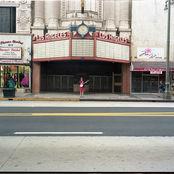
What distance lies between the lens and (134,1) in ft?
66.9

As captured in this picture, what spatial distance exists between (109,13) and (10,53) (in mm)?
12099

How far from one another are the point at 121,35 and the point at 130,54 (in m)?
2.54

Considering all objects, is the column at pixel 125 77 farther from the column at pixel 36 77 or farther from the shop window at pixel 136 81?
the column at pixel 36 77

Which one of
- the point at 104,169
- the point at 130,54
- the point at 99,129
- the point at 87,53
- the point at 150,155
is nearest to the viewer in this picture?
the point at 104,169

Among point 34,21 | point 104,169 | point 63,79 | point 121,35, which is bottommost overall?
point 104,169

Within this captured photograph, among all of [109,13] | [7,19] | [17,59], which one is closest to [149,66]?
[109,13]

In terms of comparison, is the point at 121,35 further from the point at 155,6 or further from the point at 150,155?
the point at 150,155

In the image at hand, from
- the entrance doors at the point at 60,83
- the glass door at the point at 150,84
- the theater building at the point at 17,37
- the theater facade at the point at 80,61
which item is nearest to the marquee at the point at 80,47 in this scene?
the theater facade at the point at 80,61

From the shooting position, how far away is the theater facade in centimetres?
1706

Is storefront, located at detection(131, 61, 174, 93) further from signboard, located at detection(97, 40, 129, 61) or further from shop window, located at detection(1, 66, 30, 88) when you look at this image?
shop window, located at detection(1, 66, 30, 88)

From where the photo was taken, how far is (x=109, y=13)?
20.8 metres

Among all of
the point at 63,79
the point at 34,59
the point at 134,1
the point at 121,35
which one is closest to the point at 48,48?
the point at 34,59

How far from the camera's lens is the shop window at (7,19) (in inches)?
791

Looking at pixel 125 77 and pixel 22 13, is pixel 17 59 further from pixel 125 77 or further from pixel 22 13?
pixel 125 77
